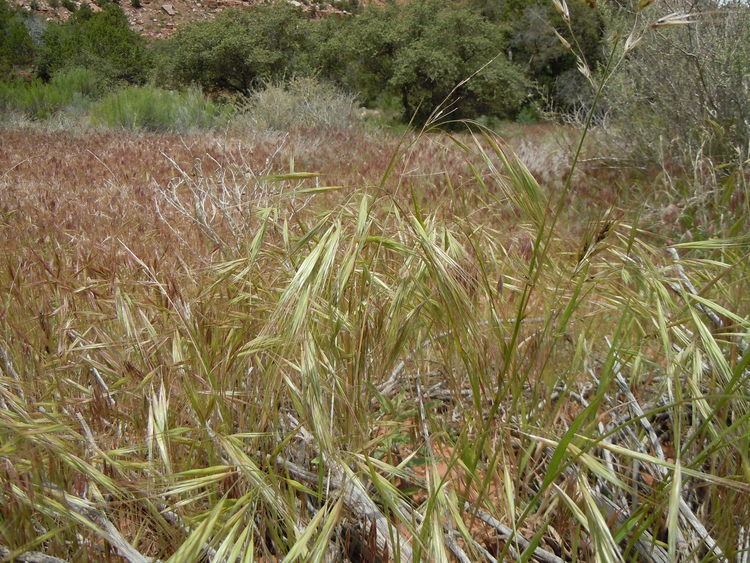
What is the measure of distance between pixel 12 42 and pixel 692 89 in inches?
546

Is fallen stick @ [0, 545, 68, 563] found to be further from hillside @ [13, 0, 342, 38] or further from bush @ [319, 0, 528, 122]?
hillside @ [13, 0, 342, 38]

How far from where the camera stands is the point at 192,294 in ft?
5.24

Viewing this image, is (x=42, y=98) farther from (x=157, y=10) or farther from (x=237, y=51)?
(x=157, y=10)

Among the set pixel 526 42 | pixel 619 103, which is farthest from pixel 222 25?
pixel 619 103

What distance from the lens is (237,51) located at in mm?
13672

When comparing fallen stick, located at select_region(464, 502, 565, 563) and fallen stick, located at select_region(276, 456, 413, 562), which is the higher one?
fallen stick, located at select_region(276, 456, 413, 562)

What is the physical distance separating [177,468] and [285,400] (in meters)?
0.29

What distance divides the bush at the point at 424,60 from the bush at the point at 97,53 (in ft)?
19.7

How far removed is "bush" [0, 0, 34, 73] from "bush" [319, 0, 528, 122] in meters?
6.32

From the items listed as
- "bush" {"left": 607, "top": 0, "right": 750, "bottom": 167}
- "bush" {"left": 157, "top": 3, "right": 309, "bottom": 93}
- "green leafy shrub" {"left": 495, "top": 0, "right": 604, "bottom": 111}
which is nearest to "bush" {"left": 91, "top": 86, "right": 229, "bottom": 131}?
"bush" {"left": 157, "top": 3, "right": 309, "bottom": 93}

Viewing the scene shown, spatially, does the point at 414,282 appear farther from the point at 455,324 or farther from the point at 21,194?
the point at 21,194

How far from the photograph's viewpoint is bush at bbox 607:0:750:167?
148 inches

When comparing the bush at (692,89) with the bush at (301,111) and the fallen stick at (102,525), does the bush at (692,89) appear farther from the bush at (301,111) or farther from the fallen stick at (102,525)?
the bush at (301,111)

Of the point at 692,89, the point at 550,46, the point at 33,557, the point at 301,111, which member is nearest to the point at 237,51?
the point at 301,111
